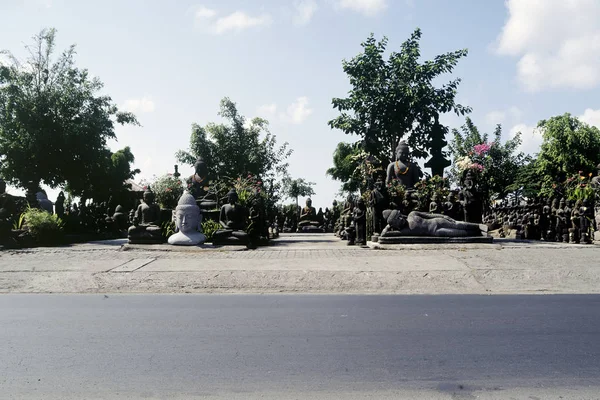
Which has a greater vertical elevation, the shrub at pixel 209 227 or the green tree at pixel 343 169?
the green tree at pixel 343 169

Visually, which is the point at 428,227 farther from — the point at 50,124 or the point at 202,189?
the point at 50,124

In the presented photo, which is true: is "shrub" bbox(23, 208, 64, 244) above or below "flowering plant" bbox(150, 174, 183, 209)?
below

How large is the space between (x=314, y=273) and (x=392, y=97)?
56.6 ft

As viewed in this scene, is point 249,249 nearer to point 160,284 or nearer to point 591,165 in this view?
point 160,284

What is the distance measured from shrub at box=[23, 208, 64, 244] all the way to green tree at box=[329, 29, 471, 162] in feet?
46.8

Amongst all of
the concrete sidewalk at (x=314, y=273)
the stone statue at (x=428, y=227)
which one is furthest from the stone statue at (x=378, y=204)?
the concrete sidewalk at (x=314, y=273)

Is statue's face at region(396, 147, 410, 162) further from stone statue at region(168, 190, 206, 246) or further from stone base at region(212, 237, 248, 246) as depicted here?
stone statue at region(168, 190, 206, 246)

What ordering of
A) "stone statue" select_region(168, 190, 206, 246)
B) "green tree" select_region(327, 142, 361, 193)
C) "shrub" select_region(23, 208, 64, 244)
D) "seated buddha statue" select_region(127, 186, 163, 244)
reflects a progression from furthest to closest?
"green tree" select_region(327, 142, 361, 193)
"shrub" select_region(23, 208, 64, 244)
"seated buddha statue" select_region(127, 186, 163, 244)
"stone statue" select_region(168, 190, 206, 246)

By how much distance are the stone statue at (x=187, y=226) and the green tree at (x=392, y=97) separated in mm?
13074

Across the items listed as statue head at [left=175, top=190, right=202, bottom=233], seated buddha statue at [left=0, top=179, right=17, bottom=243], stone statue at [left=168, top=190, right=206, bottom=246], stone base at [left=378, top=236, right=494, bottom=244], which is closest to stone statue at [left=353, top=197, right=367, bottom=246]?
stone base at [left=378, top=236, right=494, bottom=244]

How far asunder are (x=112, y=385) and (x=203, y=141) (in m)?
30.3

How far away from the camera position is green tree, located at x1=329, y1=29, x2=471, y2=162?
82.5ft

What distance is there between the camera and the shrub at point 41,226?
1630cm

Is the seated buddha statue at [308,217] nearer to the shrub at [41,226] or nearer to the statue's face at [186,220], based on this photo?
the shrub at [41,226]
